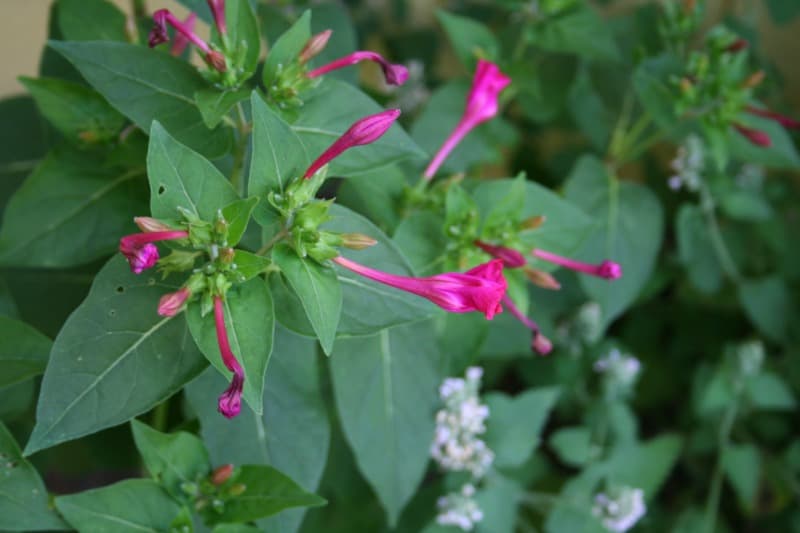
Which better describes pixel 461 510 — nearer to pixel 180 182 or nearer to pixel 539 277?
pixel 539 277

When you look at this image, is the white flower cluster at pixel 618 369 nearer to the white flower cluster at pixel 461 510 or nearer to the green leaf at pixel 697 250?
the green leaf at pixel 697 250

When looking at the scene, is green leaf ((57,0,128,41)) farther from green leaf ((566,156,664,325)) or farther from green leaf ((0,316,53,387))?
green leaf ((566,156,664,325))

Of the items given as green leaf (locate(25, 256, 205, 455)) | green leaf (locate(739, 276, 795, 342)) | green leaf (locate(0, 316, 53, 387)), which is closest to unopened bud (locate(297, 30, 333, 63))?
green leaf (locate(25, 256, 205, 455))

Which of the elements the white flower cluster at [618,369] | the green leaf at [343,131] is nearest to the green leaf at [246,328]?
the green leaf at [343,131]

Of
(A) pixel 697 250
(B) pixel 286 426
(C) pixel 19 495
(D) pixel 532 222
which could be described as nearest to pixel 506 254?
(D) pixel 532 222

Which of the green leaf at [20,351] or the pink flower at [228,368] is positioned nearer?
the pink flower at [228,368]

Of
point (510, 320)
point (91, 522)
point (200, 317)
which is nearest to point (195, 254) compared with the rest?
point (200, 317)
